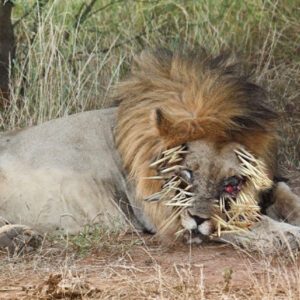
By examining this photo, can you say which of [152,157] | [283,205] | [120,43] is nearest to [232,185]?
[152,157]

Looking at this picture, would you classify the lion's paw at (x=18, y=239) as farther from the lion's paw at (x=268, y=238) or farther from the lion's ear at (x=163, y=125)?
the lion's paw at (x=268, y=238)

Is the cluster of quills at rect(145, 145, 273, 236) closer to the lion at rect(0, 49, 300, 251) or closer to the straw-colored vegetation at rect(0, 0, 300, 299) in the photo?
the lion at rect(0, 49, 300, 251)

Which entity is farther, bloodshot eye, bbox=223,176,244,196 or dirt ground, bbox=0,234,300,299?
bloodshot eye, bbox=223,176,244,196

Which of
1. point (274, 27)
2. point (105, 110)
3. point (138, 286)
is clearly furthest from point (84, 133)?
point (274, 27)

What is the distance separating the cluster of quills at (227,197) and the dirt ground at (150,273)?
176 millimetres

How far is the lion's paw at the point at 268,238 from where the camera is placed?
5754 mm

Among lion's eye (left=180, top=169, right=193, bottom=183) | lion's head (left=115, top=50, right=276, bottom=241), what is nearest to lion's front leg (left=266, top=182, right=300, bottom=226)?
lion's head (left=115, top=50, right=276, bottom=241)

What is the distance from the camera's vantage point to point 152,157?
6109mm

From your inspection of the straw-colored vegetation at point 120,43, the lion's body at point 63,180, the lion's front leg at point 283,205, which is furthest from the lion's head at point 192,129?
the straw-colored vegetation at point 120,43

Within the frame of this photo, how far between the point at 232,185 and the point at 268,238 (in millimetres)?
325

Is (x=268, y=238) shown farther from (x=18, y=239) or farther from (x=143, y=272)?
(x=18, y=239)

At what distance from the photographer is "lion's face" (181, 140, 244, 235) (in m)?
5.77

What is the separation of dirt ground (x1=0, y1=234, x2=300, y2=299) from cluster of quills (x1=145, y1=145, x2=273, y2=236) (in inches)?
6.9

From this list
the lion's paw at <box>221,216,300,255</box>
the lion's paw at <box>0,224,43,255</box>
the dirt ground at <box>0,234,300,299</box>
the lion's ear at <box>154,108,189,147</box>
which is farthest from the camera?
the lion's ear at <box>154,108,189,147</box>
